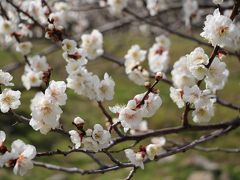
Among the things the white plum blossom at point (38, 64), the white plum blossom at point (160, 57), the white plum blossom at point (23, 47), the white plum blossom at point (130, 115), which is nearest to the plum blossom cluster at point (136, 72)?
the white plum blossom at point (160, 57)

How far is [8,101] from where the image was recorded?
7.53 feet

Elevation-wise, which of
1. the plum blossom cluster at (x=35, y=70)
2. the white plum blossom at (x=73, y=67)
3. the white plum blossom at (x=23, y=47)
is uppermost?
the white plum blossom at (x=23, y=47)

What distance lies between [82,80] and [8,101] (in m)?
0.47

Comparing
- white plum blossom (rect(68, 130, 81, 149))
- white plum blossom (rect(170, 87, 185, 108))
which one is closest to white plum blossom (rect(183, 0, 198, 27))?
white plum blossom (rect(170, 87, 185, 108))

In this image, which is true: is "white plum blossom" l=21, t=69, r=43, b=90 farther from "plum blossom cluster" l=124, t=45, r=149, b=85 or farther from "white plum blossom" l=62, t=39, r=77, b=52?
"white plum blossom" l=62, t=39, r=77, b=52

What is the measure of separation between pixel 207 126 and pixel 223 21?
3.74 feet

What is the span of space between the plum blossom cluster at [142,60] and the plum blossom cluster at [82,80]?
2.93ft

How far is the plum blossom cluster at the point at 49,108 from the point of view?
2.22 meters

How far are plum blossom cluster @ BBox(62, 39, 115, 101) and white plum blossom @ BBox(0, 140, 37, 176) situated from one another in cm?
55

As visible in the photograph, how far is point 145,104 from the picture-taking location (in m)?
2.25

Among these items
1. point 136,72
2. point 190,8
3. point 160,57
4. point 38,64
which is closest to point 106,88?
point 136,72

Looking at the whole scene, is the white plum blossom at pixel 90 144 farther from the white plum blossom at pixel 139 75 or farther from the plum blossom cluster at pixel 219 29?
the white plum blossom at pixel 139 75

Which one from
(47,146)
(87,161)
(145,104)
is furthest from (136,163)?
(47,146)

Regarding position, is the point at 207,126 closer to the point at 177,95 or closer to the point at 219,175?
the point at 177,95
